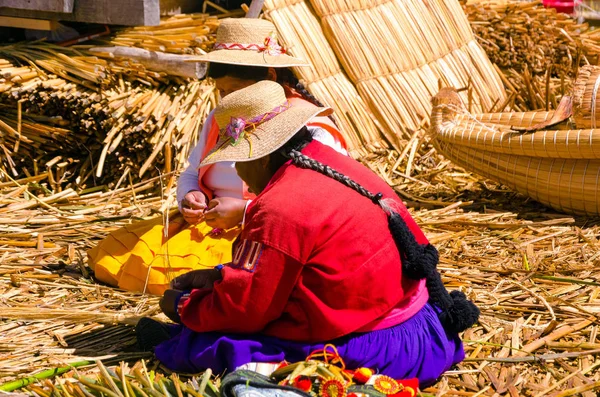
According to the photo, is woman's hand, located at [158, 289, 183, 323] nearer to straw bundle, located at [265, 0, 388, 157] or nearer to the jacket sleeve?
the jacket sleeve

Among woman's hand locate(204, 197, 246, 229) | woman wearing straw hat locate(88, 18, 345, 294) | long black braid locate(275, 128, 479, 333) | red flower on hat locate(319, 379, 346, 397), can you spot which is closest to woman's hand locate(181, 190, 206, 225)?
woman wearing straw hat locate(88, 18, 345, 294)

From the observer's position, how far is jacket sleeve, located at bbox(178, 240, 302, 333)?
2.71 metres

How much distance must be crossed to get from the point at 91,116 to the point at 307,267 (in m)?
2.74

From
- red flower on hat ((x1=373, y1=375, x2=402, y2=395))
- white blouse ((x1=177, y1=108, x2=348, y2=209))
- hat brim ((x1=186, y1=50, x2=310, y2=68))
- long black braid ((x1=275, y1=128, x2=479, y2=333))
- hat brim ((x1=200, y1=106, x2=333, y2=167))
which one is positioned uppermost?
hat brim ((x1=186, y1=50, x2=310, y2=68))

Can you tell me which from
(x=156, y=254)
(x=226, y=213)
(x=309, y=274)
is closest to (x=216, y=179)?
(x=156, y=254)

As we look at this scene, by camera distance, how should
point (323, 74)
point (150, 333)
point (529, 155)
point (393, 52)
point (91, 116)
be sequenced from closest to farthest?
point (150, 333) → point (529, 155) → point (91, 116) → point (323, 74) → point (393, 52)

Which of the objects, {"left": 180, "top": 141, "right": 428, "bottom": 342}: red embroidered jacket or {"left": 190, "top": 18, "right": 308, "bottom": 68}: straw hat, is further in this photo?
{"left": 190, "top": 18, "right": 308, "bottom": 68}: straw hat

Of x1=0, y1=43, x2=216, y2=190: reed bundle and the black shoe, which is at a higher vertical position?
x1=0, y1=43, x2=216, y2=190: reed bundle

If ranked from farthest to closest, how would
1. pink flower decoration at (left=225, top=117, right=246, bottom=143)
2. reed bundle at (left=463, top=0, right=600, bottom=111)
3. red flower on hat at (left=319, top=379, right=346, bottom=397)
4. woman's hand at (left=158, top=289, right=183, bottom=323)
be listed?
1. reed bundle at (left=463, top=0, right=600, bottom=111)
2. woman's hand at (left=158, top=289, right=183, bottom=323)
3. pink flower decoration at (left=225, top=117, right=246, bottom=143)
4. red flower on hat at (left=319, top=379, right=346, bottom=397)

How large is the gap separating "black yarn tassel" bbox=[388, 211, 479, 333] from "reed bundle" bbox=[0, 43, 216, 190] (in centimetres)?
245

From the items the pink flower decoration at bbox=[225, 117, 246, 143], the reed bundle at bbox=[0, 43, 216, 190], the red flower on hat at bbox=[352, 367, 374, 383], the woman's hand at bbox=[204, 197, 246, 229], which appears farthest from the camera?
the reed bundle at bbox=[0, 43, 216, 190]

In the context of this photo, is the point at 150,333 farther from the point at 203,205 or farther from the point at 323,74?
the point at 323,74

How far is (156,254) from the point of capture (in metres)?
3.90

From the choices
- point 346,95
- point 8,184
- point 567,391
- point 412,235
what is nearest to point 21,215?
point 8,184
